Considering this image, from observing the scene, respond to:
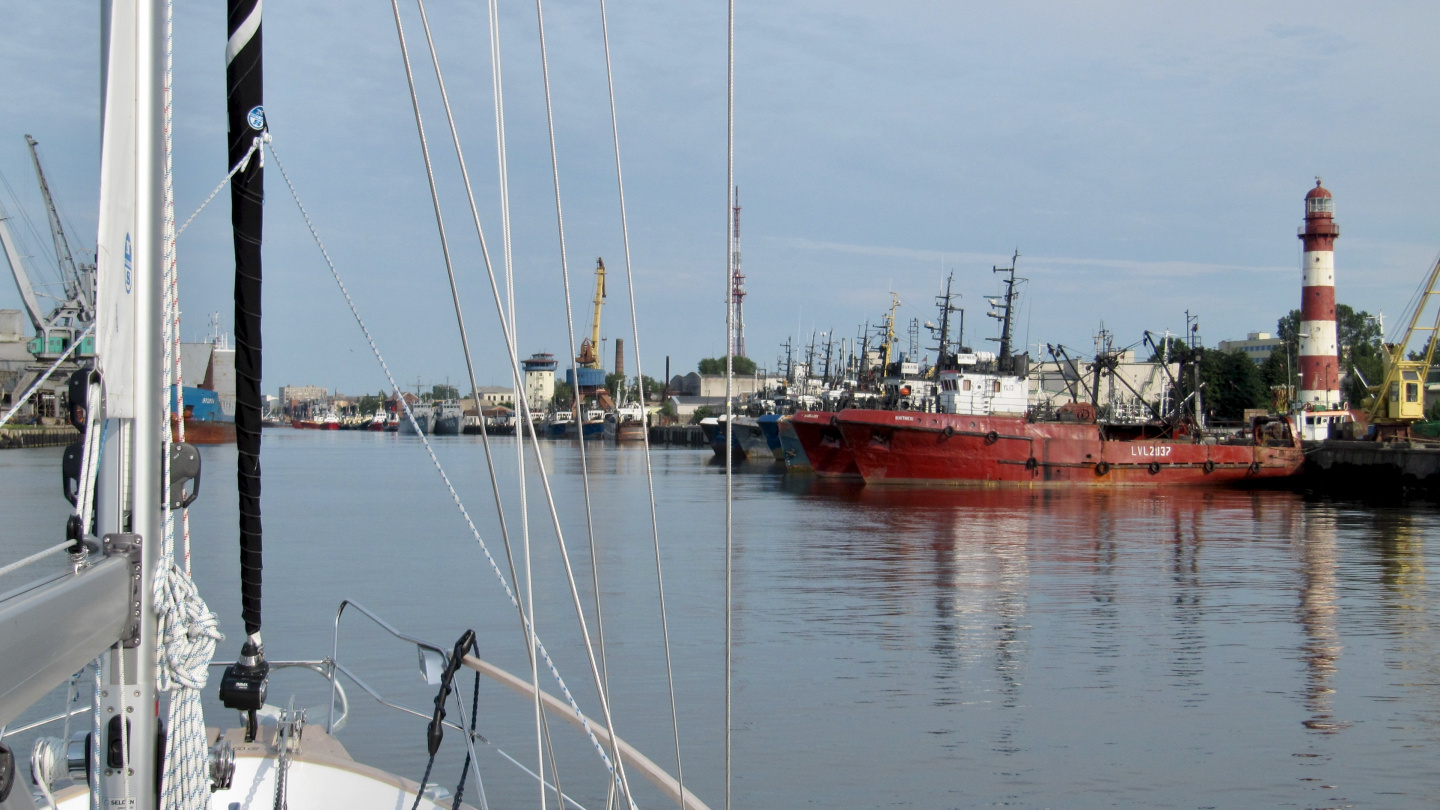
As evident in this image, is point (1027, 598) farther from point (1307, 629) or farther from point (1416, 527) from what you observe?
point (1416, 527)

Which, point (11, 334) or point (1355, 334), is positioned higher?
point (1355, 334)

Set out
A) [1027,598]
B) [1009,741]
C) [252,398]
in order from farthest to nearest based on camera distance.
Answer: [1027,598] → [1009,741] → [252,398]

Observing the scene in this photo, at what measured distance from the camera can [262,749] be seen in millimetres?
4375

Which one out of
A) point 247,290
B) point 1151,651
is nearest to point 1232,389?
point 1151,651

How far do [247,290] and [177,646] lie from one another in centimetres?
177

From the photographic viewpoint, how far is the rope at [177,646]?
2.33 meters

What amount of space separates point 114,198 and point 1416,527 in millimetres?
29534

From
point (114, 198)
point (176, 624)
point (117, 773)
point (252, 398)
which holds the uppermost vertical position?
point (114, 198)

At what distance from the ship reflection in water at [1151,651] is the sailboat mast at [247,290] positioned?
504cm

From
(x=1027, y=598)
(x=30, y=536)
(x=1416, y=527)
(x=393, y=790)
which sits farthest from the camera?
(x=1416, y=527)

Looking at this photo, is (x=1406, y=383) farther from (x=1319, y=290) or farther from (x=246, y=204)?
(x=246, y=204)

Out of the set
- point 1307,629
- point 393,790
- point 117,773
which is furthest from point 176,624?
point 1307,629

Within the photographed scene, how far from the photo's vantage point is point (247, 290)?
12.6ft

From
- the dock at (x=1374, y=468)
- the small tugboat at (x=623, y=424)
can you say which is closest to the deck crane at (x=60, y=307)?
the dock at (x=1374, y=468)
